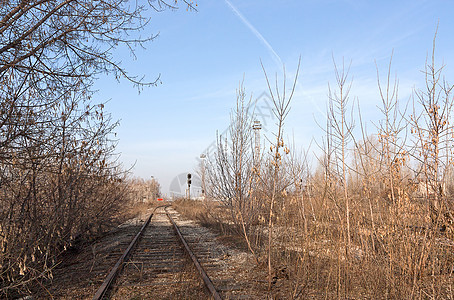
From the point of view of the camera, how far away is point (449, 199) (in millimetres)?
5016

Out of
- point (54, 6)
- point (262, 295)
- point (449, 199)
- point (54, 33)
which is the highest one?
point (54, 6)

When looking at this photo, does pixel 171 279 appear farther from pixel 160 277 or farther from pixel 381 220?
pixel 381 220

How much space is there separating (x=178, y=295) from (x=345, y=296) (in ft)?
8.39

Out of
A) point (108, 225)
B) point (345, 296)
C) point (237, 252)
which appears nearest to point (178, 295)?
point (345, 296)

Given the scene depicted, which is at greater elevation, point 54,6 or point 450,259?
point 54,6

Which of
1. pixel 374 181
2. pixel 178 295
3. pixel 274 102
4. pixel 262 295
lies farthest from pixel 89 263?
pixel 374 181

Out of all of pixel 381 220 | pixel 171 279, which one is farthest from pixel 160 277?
pixel 381 220

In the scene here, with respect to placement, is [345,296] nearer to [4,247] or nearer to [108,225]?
[4,247]

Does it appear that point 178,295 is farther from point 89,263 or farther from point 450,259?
point 450,259

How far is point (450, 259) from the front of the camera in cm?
593

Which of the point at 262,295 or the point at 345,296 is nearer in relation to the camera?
the point at 345,296

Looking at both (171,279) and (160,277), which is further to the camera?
(160,277)

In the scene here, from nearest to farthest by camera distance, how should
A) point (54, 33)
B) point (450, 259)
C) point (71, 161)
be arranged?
point (54, 33)
point (450, 259)
point (71, 161)

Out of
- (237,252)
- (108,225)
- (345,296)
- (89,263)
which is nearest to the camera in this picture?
(345,296)
